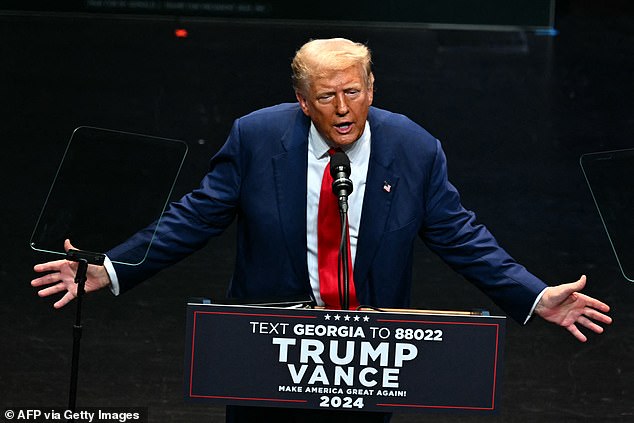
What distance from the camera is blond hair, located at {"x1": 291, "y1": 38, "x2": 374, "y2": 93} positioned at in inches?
119

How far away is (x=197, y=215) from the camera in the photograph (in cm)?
330

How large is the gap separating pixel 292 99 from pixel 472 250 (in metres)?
5.70

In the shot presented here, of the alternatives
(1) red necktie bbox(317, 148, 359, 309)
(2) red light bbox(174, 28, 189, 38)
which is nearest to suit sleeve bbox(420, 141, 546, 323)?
(1) red necktie bbox(317, 148, 359, 309)

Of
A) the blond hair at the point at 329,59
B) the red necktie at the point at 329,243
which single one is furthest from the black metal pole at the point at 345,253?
the blond hair at the point at 329,59

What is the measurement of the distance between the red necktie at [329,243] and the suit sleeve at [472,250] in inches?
10.7

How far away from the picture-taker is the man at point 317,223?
3205mm

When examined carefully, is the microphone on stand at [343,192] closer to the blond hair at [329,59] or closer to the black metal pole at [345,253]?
the black metal pole at [345,253]

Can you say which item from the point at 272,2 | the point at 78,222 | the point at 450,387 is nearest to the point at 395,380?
the point at 450,387

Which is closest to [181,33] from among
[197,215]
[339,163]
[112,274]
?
[197,215]

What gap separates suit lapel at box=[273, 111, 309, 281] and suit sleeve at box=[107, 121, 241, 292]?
0.43 ft

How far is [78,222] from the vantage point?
3102 mm

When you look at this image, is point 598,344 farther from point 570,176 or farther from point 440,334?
point 440,334

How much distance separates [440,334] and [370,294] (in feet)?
1.60

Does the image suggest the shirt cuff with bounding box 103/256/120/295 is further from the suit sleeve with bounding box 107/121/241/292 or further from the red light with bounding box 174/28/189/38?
the red light with bounding box 174/28/189/38
